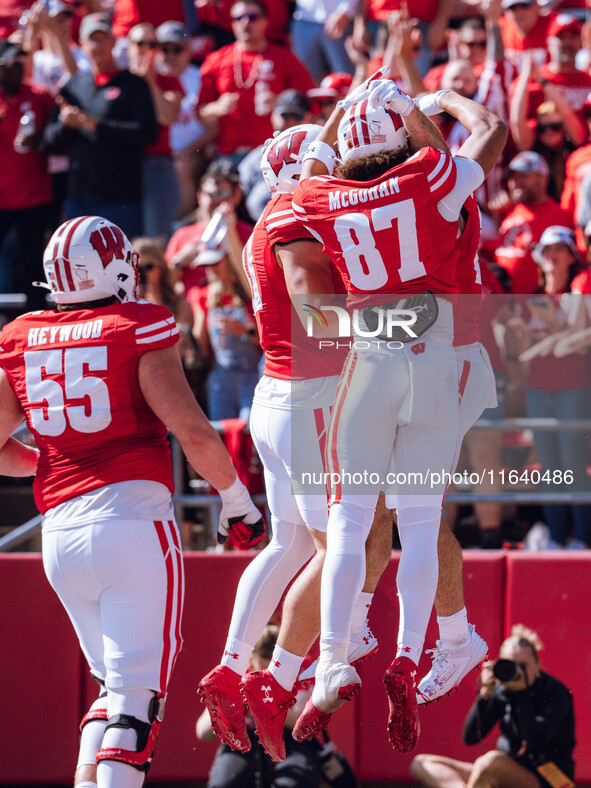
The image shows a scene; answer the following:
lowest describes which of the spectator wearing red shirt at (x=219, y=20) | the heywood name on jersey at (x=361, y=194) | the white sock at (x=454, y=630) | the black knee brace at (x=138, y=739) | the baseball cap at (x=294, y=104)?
the black knee brace at (x=138, y=739)

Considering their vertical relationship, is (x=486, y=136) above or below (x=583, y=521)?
above

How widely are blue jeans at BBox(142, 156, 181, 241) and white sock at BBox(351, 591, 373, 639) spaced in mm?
4136

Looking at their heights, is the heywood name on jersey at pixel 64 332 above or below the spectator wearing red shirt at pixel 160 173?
below

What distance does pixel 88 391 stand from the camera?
163 inches

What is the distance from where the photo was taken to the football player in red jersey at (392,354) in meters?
4.00

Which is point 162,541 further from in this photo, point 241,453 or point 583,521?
point 583,521

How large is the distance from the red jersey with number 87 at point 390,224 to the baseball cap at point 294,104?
3.43 m

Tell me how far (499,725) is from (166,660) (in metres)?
2.34

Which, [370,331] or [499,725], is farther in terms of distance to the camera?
[499,725]

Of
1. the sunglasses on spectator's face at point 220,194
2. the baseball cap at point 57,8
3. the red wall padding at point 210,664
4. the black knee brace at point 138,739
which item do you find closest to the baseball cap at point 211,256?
the sunglasses on spectator's face at point 220,194

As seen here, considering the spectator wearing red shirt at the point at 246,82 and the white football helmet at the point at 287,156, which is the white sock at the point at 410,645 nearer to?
the white football helmet at the point at 287,156

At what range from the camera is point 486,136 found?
4180 millimetres

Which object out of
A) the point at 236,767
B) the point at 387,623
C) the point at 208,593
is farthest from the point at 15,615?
the point at 387,623

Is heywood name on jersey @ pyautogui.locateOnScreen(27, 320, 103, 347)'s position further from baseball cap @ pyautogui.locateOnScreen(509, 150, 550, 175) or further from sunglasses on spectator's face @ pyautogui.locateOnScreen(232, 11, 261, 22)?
sunglasses on spectator's face @ pyautogui.locateOnScreen(232, 11, 261, 22)
